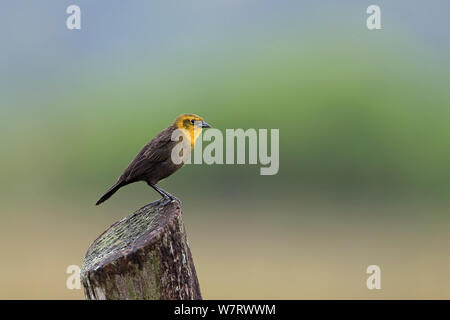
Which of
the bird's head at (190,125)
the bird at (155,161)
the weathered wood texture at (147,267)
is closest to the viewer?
the weathered wood texture at (147,267)

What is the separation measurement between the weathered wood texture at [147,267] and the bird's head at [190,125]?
203cm

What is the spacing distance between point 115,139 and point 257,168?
14.4 feet

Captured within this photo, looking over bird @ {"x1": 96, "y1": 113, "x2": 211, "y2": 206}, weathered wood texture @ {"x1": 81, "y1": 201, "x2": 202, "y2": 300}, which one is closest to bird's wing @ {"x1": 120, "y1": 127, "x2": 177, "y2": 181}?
bird @ {"x1": 96, "y1": 113, "x2": 211, "y2": 206}

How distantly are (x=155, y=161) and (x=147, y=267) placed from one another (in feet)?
7.21

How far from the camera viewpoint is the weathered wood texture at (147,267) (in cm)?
423

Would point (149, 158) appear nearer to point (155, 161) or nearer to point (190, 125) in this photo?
point (155, 161)

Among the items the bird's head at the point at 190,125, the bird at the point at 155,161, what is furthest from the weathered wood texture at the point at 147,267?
the bird's head at the point at 190,125

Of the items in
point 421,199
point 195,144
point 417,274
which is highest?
point 195,144

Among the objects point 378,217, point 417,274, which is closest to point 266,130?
point 378,217

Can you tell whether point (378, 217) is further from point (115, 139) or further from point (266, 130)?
point (115, 139)

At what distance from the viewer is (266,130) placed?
18234 mm

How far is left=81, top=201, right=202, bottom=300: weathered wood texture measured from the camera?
4.23m

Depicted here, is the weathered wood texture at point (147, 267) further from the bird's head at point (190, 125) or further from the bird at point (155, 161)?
the bird's head at point (190, 125)

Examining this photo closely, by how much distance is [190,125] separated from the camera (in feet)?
21.9
